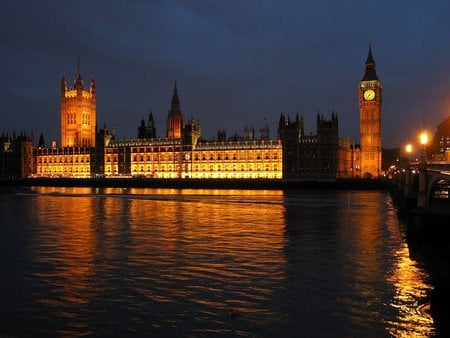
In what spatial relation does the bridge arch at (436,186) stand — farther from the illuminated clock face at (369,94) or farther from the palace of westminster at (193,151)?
the illuminated clock face at (369,94)

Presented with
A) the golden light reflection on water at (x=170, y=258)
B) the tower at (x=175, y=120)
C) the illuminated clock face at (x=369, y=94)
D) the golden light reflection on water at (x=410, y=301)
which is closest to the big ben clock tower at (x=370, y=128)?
the illuminated clock face at (x=369, y=94)

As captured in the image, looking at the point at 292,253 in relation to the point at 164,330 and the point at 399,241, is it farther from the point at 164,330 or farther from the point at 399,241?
the point at 164,330

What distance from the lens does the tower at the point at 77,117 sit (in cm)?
16025

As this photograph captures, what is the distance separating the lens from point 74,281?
19766 mm

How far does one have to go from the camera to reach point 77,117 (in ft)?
527

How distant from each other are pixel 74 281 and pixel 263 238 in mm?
13805

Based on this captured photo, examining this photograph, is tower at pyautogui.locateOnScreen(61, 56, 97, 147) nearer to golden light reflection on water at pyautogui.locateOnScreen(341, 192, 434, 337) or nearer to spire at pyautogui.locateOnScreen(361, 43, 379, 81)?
spire at pyautogui.locateOnScreen(361, 43, 379, 81)

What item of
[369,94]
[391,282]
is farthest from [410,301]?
[369,94]

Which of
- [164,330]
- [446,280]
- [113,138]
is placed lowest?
[164,330]

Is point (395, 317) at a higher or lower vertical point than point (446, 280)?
lower

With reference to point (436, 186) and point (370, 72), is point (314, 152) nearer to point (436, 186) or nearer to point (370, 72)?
point (370, 72)

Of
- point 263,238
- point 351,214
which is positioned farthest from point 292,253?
point 351,214

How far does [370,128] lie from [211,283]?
112230mm

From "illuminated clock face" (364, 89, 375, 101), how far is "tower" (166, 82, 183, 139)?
4896 centimetres
